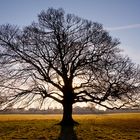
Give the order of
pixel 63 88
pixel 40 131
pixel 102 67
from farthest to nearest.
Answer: pixel 63 88 < pixel 102 67 < pixel 40 131

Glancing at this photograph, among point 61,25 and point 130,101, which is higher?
point 61,25

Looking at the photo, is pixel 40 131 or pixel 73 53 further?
pixel 73 53

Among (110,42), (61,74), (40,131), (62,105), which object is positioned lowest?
(40,131)

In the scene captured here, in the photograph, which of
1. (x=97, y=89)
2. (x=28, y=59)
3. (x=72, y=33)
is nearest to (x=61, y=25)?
(x=72, y=33)

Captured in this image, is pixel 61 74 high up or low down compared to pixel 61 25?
down

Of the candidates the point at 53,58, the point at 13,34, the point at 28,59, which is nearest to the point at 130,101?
the point at 53,58

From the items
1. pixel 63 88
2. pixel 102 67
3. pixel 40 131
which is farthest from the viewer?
pixel 63 88

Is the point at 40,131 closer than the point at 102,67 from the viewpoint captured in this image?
Yes

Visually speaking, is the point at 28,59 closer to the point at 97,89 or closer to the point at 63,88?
the point at 63,88

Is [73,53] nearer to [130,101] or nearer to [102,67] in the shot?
[102,67]

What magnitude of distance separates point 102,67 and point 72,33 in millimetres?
5185

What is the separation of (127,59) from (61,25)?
7.88 m

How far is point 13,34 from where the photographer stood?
39.4 metres

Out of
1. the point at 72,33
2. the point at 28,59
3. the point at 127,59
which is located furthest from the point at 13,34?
the point at 127,59
